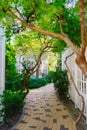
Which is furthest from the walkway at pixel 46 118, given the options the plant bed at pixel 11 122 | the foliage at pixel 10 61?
the foliage at pixel 10 61

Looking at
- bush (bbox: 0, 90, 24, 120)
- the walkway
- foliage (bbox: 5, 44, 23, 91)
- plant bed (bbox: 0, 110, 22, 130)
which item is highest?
foliage (bbox: 5, 44, 23, 91)

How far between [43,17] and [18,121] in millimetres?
3634

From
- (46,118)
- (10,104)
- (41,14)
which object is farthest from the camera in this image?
(46,118)

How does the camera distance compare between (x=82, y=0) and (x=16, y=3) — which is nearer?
(x=82, y=0)

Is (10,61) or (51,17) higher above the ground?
(51,17)

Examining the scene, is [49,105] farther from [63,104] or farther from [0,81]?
[0,81]

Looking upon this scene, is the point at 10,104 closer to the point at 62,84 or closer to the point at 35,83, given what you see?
the point at 62,84

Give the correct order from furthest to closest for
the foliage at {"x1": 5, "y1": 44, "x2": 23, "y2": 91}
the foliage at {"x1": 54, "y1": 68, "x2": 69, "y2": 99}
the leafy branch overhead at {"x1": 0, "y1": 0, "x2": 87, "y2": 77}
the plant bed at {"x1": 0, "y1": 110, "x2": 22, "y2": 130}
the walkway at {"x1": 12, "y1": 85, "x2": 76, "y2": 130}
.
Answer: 1. the foliage at {"x1": 5, "y1": 44, "x2": 23, "y2": 91}
2. the foliage at {"x1": 54, "y1": 68, "x2": 69, "y2": 99}
3. the walkway at {"x1": 12, "y1": 85, "x2": 76, "y2": 130}
4. the plant bed at {"x1": 0, "y1": 110, "x2": 22, "y2": 130}
5. the leafy branch overhead at {"x1": 0, "y1": 0, "x2": 87, "y2": 77}

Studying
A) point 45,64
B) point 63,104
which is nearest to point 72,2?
point 63,104

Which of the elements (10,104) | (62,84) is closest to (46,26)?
(10,104)

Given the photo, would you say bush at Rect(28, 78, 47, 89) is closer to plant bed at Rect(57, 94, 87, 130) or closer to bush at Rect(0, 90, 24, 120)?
plant bed at Rect(57, 94, 87, 130)

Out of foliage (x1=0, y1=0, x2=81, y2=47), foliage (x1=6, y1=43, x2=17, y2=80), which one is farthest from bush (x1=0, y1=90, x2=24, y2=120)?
foliage (x1=6, y1=43, x2=17, y2=80)

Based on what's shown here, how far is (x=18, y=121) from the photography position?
8.66 m

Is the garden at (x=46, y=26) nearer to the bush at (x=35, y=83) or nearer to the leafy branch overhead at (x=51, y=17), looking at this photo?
the leafy branch overhead at (x=51, y=17)
